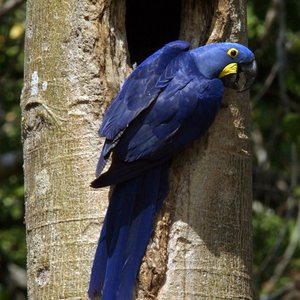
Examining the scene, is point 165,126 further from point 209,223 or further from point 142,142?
point 209,223

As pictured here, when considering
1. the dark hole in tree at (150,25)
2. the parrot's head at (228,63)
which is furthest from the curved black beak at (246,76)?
the dark hole in tree at (150,25)

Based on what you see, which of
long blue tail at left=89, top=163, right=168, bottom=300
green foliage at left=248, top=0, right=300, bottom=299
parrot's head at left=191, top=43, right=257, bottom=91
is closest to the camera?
long blue tail at left=89, top=163, right=168, bottom=300

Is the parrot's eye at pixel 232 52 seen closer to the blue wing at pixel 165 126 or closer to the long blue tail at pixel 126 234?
the blue wing at pixel 165 126

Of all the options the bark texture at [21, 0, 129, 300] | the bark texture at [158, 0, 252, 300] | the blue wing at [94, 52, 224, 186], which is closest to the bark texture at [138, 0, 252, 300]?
the bark texture at [158, 0, 252, 300]

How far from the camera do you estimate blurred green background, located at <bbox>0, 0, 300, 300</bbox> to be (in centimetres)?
540

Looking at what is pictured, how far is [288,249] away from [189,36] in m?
2.43

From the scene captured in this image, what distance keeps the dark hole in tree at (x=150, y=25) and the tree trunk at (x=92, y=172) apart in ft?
2.26

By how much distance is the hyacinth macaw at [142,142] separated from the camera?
288cm

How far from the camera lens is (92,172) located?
3.03 metres

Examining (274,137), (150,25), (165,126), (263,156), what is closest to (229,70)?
(165,126)

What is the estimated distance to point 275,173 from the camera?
6.12 meters

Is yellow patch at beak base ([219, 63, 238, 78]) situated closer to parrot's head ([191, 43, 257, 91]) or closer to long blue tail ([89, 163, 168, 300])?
parrot's head ([191, 43, 257, 91])

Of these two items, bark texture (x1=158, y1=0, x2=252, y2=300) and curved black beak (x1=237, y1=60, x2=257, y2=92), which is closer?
bark texture (x1=158, y1=0, x2=252, y2=300)

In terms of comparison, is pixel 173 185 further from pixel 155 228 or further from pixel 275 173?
pixel 275 173
